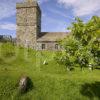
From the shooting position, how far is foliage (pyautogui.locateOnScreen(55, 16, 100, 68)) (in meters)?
22.4

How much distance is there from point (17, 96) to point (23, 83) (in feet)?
6.25

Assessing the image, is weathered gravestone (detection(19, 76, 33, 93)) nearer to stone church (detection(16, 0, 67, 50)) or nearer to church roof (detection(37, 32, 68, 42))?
church roof (detection(37, 32, 68, 42))

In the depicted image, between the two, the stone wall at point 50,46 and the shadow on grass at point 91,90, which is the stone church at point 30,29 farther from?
the shadow on grass at point 91,90

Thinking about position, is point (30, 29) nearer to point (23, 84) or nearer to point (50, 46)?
point (50, 46)

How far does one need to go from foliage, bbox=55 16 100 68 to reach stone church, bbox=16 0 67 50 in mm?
47411

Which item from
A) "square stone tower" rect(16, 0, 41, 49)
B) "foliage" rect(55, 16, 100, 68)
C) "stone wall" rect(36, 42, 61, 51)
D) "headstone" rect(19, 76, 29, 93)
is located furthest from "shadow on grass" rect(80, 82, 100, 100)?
"square stone tower" rect(16, 0, 41, 49)

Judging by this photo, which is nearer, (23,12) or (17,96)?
(17,96)

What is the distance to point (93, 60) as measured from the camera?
22.3 metres

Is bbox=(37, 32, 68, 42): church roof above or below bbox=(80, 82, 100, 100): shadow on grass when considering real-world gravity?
above

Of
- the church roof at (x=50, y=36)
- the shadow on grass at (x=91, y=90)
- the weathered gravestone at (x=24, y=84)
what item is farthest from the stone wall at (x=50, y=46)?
the weathered gravestone at (x=24, y=84)

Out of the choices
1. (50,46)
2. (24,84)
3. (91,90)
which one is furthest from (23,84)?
(50,46)

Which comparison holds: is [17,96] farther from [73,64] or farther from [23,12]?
[23,12]

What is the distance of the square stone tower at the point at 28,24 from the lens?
237 feet

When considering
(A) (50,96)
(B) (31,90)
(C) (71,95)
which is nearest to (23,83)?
(B) (31,90)
